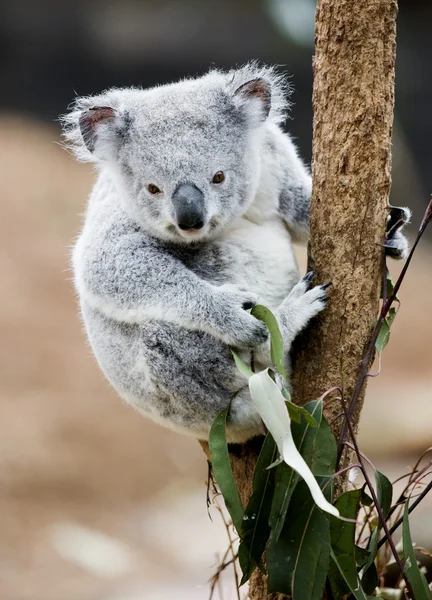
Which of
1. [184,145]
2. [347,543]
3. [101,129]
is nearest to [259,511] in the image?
[347,543]

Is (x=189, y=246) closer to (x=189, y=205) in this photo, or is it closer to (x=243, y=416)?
(x=189, y=205)

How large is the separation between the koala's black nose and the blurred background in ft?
8.53

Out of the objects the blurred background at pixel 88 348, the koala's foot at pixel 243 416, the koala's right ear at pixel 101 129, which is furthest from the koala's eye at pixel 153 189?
the blurred background at pixel 88 348

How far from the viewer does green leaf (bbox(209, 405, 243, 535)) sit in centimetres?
216

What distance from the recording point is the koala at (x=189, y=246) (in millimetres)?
2463

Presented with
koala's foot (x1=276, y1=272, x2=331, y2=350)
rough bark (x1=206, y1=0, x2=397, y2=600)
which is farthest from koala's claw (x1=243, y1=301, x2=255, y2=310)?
rough bark (x1=206, y1=0, x2=397, y2=600)

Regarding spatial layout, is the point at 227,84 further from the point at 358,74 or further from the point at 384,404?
the point at 384,404

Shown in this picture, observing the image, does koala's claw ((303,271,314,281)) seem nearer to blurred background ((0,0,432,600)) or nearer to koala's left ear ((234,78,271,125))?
koala's left ear ((234,78,271,125))

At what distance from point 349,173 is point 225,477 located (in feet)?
3.13

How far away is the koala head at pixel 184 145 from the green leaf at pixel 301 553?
0.92 m

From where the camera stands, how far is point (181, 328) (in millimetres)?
2520

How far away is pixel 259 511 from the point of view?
2.20 meters

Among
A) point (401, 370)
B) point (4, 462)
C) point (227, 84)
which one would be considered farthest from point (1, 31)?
point (227, 84)

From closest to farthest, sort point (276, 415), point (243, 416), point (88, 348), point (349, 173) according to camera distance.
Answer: point (276, 415) → point (349, 173) → point (243, 416) → point (88, 348)
